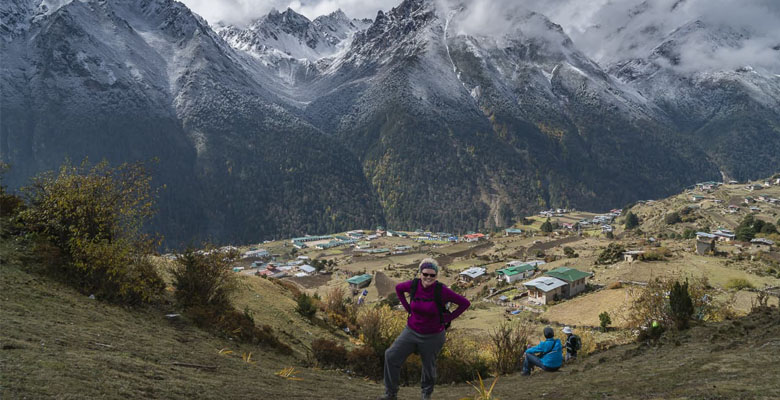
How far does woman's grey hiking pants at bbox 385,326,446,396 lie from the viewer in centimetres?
640

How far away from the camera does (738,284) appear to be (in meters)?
32.5

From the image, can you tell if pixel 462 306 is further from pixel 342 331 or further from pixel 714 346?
pixel 342 331

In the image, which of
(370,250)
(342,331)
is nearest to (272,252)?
(370,250)

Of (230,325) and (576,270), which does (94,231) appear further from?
(576,270)

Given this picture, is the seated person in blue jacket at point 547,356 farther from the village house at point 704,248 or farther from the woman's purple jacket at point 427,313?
the village house at point 704,248

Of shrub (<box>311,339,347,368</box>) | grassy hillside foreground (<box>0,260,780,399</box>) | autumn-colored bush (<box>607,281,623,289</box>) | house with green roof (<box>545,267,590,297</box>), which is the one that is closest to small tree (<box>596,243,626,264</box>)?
house with green roof (<box>545,267,590,297</box>)

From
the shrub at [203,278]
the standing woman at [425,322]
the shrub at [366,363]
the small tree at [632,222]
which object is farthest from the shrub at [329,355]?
the small tree at [632,222]

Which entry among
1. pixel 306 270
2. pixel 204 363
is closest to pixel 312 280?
pixel 306 270

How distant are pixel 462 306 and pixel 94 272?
1116cm

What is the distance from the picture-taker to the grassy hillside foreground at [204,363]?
5.62 metres

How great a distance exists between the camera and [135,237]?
13430 millimetres

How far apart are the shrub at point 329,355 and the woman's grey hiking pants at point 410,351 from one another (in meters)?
7.02

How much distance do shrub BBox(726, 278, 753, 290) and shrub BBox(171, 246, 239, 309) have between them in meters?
38.3

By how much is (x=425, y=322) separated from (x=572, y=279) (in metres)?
39.9
